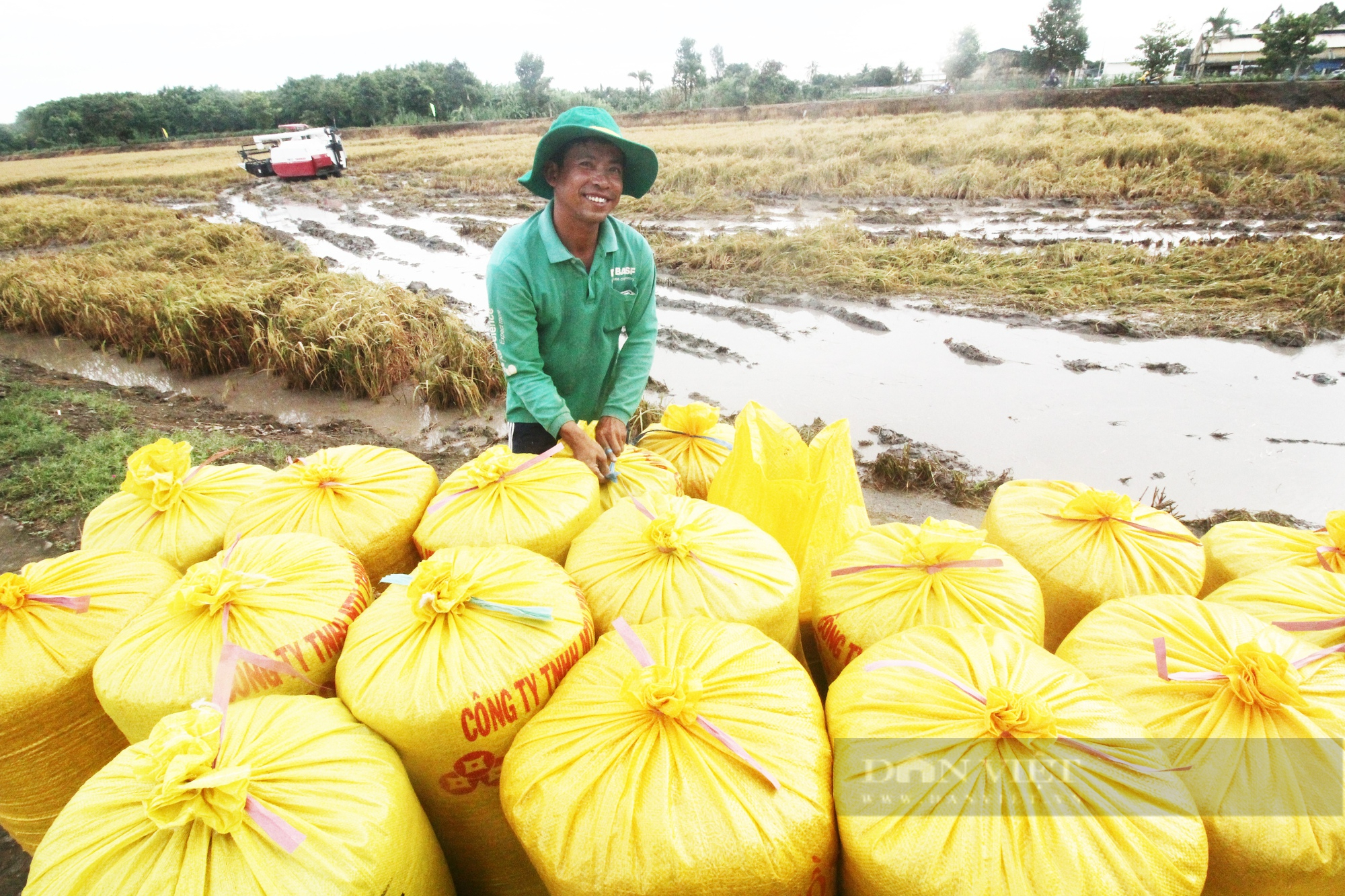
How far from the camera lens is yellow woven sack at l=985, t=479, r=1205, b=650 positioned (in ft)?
→ 4.35

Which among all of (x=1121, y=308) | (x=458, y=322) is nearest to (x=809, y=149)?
(x=1121, y=308)

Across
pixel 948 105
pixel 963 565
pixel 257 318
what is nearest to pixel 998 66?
pixel 948 105

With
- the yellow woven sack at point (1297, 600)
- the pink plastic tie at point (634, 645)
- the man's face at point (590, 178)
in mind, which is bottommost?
the yellow woven sack at point (1297, 600)

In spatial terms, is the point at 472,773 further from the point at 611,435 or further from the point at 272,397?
the point at 272,397

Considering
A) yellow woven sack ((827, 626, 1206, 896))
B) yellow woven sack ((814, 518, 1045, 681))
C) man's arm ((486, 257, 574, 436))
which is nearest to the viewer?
yellow woven sack ((827, 626, 1206, 896))

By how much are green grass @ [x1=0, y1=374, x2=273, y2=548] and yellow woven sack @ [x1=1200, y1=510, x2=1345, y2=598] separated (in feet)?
15.8

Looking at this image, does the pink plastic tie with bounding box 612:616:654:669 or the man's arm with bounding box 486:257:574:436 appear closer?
the pink plastic tie with bounding box 612:616:654:669

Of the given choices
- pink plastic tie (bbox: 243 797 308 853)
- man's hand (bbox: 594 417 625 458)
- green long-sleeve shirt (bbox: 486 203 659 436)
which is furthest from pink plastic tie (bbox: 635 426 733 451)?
pink plastic tie (bbox: 243 797 308 853)

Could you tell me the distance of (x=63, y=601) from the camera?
1247mm

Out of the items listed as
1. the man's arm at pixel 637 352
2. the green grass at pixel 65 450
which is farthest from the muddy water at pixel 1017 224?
the man's arm at pixel 637 352

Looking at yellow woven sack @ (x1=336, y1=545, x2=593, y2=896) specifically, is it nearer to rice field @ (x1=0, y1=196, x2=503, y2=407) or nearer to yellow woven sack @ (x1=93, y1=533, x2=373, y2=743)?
yellow woven sack @ (x1=93, y1=533, x2=373, y2=743)

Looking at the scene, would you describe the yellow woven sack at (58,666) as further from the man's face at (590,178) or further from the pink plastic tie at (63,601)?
the man's face at (590,178)

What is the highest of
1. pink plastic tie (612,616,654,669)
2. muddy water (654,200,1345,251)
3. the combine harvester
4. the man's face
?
the combine harvester

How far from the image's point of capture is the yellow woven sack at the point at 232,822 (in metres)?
0.78
